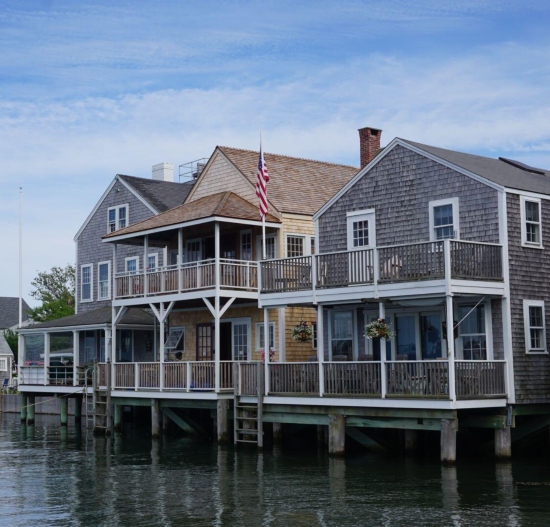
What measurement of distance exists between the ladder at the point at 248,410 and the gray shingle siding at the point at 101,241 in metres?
14.6

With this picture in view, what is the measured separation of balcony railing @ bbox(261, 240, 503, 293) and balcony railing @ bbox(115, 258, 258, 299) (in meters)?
5.03

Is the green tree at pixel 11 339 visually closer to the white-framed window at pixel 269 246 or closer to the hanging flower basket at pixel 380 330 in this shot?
the white-framed window at pixel 269 246

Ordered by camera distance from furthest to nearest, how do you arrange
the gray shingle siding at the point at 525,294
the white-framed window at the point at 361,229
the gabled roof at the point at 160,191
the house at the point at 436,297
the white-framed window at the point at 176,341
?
the gabled roof at the point at 160,191, the white-framed window at the point at 176,341, the white-framed window at the point at 361,229, the gray shingle siding at the point at 525,294, the house at the point at 436,297

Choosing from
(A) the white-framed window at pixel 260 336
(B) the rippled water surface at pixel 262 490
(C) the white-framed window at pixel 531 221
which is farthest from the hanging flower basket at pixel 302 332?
(C) the white-framed window at pixel 531 221

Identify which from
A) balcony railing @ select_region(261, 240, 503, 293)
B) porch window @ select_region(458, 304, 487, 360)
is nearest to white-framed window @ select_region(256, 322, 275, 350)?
balcony railing @ select_region(261, 240, 503, 293)

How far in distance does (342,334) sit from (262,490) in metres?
9.73

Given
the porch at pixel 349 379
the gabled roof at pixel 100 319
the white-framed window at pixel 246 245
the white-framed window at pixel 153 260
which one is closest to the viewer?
the porch at pixel 349 379

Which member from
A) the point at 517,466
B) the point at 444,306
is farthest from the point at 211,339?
the point at 517,466

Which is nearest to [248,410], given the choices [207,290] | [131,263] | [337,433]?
[337,433]

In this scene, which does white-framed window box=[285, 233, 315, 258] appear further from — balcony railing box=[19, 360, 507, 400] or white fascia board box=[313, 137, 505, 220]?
balcony railing box=[19, 360, 507, 400]

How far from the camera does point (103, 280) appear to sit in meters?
48.1

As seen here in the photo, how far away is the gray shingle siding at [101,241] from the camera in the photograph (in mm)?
46062

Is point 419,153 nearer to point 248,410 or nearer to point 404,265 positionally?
point 404,265

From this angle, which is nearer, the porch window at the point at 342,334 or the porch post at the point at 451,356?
the porch post at the point at 451,356
